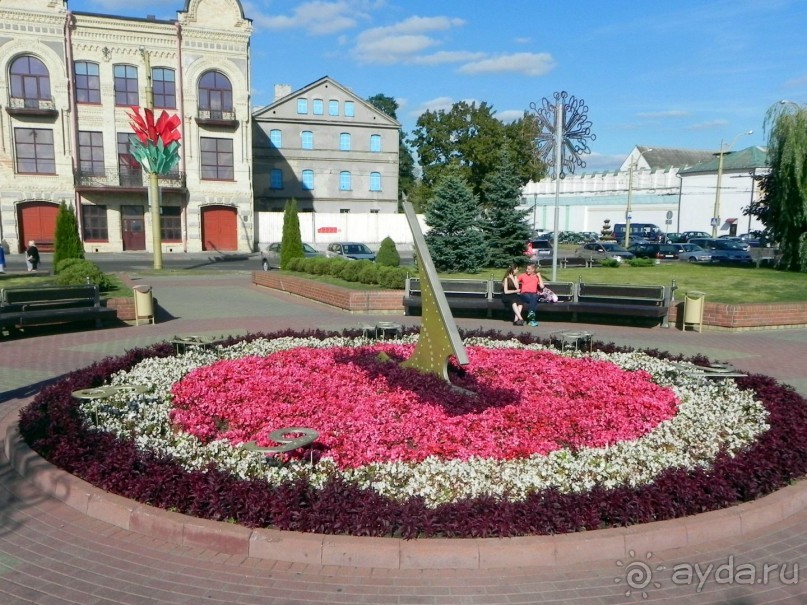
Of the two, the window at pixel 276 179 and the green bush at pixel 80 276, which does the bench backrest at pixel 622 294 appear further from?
the window at pixel 276 179

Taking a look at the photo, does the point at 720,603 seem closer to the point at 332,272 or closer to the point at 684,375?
the point at 684,375

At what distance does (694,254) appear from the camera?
1549 inches

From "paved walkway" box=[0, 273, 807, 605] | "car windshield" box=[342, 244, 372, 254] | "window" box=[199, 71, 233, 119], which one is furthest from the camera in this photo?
"window" box=[199, 71, 233, 119]

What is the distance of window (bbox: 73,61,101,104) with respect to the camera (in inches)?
1507

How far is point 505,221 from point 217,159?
21.2 m

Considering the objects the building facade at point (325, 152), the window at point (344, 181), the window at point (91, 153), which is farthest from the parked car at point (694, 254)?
the window at point (91, 153)

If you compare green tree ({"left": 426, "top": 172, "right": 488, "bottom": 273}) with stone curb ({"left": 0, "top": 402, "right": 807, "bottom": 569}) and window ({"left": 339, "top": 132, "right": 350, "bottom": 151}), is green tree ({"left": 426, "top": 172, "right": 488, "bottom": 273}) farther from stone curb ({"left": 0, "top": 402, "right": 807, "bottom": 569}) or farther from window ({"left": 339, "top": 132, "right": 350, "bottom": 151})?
window ({"left": 339, "top": 132, "right": 350, "bottom": 151})

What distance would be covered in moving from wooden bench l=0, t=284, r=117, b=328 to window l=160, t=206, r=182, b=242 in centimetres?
2869

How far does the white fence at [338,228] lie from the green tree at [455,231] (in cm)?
1653

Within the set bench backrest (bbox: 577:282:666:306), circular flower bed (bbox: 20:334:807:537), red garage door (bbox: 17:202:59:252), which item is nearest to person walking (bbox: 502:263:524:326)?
bench backrest (bbox: 577:282:666:306)

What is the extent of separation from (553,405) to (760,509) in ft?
8.35

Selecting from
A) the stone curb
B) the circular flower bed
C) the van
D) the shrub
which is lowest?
the stone curb

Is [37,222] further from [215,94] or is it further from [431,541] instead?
[431,541]

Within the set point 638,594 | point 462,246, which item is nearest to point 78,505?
point 638,594
